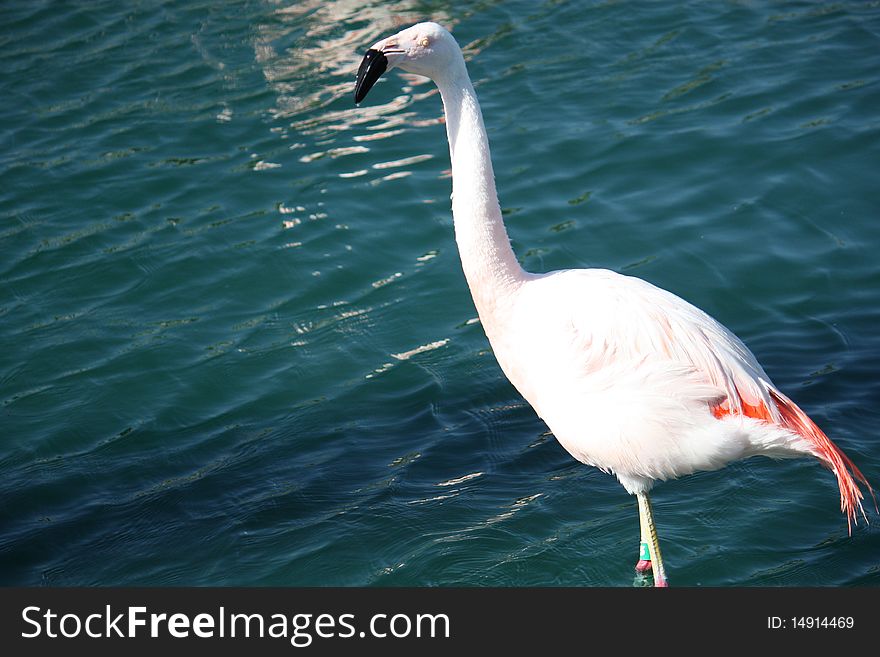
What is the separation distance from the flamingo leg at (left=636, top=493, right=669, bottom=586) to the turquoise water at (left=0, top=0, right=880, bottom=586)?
44 cm

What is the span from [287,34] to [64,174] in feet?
11.7

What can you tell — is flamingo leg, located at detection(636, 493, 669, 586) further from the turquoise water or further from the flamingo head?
the flamingo head

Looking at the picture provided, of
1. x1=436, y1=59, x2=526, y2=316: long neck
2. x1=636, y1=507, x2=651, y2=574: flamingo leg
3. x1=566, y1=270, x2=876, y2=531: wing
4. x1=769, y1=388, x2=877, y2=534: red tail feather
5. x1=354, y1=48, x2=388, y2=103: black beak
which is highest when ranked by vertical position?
x1=354, y1=48, x2=388, y2=103: black beak

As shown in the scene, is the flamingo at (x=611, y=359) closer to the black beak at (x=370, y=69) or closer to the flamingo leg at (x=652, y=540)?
the black beak at (x=370, y=69)

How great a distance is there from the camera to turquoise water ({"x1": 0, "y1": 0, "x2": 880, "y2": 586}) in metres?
6.51

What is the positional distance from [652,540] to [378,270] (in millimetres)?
4238

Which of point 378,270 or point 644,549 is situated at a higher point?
point 378,270

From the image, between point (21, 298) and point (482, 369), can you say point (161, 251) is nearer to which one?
point (21, 298)

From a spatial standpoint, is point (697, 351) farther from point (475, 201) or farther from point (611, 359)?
point (475, 201)

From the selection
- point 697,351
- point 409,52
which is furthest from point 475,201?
point 697,351

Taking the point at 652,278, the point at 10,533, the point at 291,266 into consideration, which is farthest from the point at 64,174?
the point at 652,278

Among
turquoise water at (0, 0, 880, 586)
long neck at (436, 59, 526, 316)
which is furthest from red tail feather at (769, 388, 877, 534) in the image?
long neck at (436, 59, 526, 316)

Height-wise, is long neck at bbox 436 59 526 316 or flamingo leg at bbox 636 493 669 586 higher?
long neck at bbox 436 59 526 316

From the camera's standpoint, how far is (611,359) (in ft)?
17.6
